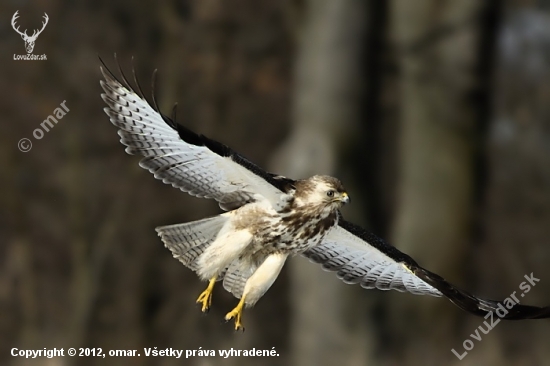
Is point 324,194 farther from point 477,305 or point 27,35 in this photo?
point 27,35

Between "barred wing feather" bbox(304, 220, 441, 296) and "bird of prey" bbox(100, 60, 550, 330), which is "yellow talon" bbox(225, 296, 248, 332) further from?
"barred wing feather" bbox(304, 220, 441, 296)

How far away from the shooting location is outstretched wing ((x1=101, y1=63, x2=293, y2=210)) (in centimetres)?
448

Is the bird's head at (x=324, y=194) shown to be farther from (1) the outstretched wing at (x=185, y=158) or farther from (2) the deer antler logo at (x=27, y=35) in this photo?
(2) the deer antler logo at (x=27, y=35)

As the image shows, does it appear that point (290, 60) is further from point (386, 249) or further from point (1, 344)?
point (386, 249)

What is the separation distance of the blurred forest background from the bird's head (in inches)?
147

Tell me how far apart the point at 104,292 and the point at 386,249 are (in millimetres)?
7126

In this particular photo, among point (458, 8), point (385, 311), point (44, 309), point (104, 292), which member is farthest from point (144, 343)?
point (458, 8)

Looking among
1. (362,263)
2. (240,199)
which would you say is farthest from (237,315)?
(362,263)

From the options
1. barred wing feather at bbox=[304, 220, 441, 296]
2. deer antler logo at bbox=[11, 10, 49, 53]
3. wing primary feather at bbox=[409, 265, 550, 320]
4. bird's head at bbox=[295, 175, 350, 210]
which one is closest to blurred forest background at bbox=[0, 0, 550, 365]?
deer antler logo at bbox=[11, 10, 49, 53]

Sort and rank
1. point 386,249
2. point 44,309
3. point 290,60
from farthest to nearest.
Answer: point 290,60
point 44,309
point 386,249

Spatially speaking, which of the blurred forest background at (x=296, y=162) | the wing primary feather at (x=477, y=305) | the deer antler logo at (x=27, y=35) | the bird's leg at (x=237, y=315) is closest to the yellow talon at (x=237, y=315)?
the bird's leg at (x=237, y=315)

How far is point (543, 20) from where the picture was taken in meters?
11.8

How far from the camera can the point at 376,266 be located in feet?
18.1

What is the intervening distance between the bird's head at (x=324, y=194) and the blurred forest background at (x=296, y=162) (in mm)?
3740
